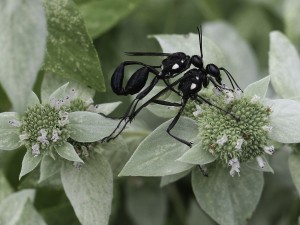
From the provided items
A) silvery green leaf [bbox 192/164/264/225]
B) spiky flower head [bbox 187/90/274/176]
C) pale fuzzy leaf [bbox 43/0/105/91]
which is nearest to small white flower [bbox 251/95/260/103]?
spiky flower head [bbox 187/90/274/176]

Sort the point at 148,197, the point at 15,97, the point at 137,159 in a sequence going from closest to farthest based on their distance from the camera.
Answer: the point at 15,97 → the point at 137,159 → the point at 148,197

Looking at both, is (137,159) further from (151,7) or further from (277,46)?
(151,7)

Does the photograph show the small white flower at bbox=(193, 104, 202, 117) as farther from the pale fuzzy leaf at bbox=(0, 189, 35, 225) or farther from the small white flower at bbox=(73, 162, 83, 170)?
the pale fuzzy leaf at bbox=(0, 189, 35, 225)

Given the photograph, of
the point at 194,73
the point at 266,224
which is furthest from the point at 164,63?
the point at 266,224

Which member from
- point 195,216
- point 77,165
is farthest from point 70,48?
point 195,216

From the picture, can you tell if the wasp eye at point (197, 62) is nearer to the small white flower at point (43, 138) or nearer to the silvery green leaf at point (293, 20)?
the small white flower at point (43, 138)
